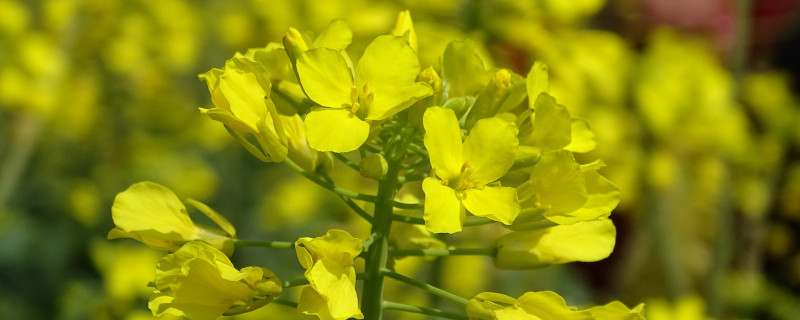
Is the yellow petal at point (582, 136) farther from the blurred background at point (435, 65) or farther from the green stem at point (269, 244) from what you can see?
the blurred background at point (435, 65)

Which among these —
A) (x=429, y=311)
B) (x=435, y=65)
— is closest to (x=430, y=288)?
(x=429, y=311)

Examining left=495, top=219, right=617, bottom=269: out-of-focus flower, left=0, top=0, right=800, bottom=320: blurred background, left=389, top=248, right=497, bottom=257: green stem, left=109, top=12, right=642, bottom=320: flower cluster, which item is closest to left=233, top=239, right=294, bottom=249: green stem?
left=109, top=12, right=642, bottom=320: flower cluster

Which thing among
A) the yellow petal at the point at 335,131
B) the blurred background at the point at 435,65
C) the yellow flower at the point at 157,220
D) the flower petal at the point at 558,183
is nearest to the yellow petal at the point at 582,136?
the flower petal at the point at 558,183

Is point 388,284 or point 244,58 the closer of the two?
point 244,58

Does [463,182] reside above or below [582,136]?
below

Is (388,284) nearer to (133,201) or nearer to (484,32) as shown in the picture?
(484,32)

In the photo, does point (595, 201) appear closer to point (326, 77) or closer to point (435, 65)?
point (326, 77)

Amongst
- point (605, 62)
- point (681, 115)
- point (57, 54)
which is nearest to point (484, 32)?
point (605, 62)
